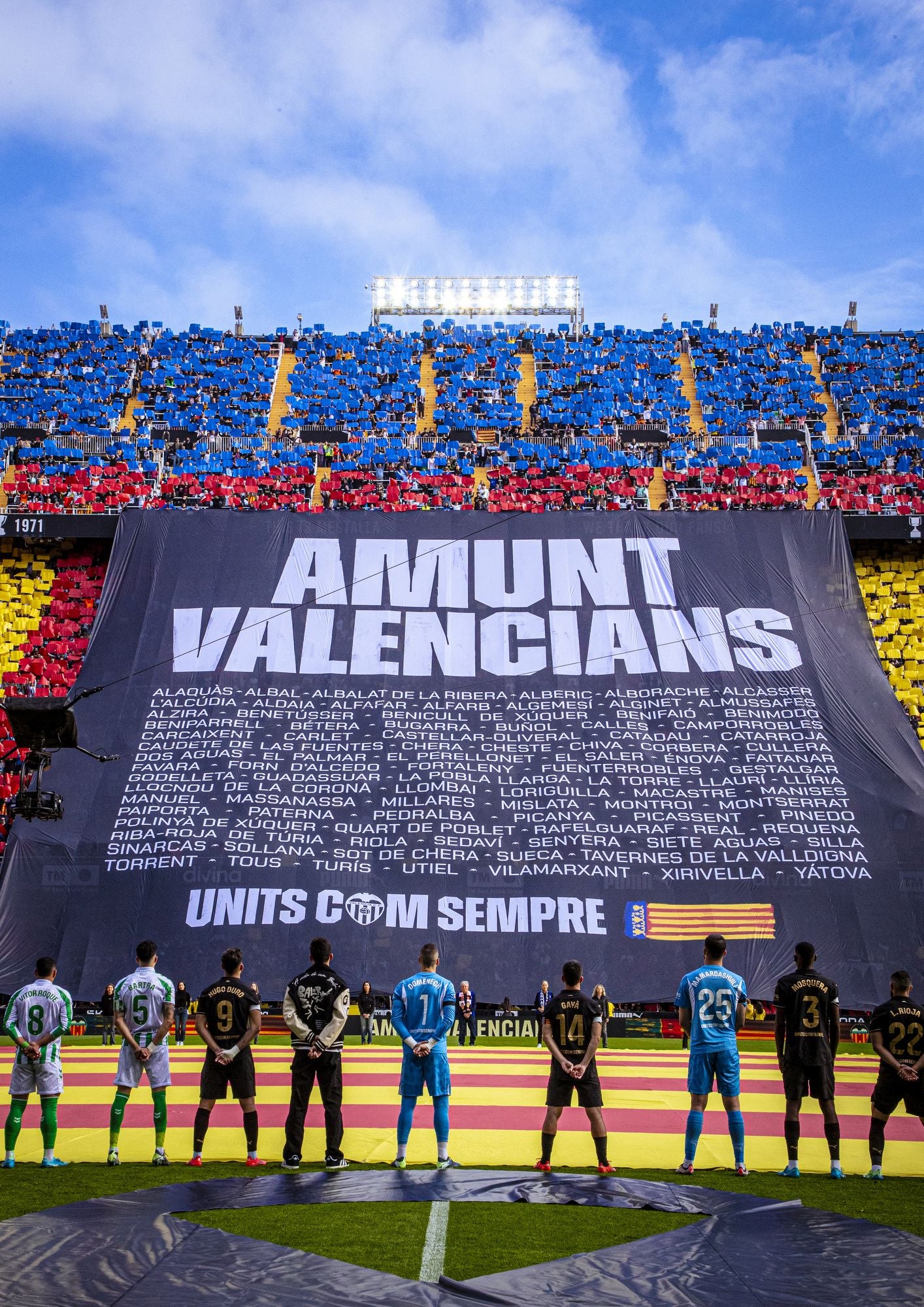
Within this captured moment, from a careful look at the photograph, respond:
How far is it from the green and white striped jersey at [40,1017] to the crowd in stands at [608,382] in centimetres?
2796

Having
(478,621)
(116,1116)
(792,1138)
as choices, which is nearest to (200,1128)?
(116,1116)

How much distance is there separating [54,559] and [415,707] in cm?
1210

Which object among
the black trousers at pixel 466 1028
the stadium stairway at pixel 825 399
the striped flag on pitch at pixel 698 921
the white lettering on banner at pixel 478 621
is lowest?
the black trousers at pixel 466 1028

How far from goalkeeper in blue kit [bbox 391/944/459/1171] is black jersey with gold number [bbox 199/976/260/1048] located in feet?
3.87

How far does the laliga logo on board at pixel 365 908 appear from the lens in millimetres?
21625

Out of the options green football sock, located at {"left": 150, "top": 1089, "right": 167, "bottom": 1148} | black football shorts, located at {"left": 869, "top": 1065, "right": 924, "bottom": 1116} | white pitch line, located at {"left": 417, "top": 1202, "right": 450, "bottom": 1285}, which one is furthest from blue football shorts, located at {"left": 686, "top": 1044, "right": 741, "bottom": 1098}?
green football sock, located at {"left": 150, "top": 1089, "right": 167, "bottom": 1148}

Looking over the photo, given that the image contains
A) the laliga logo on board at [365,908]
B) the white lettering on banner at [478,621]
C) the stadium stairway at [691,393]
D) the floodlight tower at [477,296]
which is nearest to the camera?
the laliga logo on board at [365,908]

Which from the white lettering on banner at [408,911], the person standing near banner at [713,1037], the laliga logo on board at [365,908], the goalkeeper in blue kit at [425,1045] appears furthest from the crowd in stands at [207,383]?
the person standing near banner at [713,1037]

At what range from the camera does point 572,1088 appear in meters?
8.12

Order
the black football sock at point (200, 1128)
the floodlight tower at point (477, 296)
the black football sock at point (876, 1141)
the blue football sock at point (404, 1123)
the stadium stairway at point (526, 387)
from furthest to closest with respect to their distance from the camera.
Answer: the floodlight tower at point (477, 296), the stadium stairway at point (526, 387), the black football sock at point (200, 1128), the blue football sock at point (404, 1123), the black football sock at point (876, 1141)

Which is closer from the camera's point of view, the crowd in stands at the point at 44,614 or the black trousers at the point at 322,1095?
the black trousers at the point at 322,1095

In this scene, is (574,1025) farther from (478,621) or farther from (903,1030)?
(478,621)

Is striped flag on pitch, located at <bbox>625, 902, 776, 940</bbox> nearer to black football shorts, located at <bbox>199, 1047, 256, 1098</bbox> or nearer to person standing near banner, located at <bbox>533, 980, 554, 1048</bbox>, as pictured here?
person standing near banner, located at <bbox>533, 980, 554, 1048</bbox>

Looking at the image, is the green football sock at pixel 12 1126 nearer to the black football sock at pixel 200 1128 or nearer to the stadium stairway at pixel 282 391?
the black football sock at pixel 200 1128
